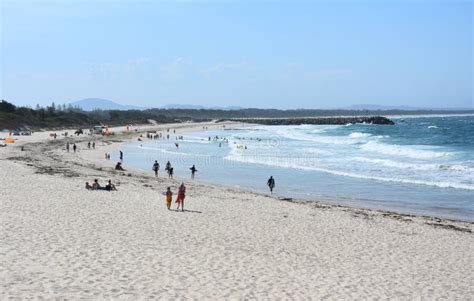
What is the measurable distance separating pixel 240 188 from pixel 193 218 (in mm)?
9149

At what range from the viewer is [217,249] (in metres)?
12.1

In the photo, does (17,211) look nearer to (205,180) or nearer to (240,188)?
(240,188)

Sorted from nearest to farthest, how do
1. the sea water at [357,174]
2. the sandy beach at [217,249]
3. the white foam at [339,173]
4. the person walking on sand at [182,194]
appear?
the sandy beach at [217,249] → the person walking on sand at [182,194] → the sea water at [357,174] → the white foam at [339,173]

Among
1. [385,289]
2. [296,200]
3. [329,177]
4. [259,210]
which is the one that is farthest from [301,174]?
[385,289]

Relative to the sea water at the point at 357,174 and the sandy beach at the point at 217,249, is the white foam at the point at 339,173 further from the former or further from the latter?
the sandy beach at the point at 217,249

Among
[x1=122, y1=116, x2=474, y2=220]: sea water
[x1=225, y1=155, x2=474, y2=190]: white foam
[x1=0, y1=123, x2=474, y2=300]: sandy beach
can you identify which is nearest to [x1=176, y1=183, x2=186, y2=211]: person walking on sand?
[x1=0, y1=123, x2=474, y2=300]: sandy beach

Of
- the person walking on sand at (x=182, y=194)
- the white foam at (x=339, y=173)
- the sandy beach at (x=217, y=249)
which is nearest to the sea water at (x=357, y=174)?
the white foam at (x=339, y=173)

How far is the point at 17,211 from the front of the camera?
1472 cm

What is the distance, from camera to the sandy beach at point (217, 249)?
9.05 m

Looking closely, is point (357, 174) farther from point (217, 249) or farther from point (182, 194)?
point (217, 249)

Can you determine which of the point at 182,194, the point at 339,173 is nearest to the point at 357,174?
the point at 339,173

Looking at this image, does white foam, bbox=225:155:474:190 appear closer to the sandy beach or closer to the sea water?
the sea water

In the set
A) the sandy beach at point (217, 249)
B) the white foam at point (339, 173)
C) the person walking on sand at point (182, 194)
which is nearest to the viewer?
the sandy beach at point (217, 249)

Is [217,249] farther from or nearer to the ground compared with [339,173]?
farther from the ground
